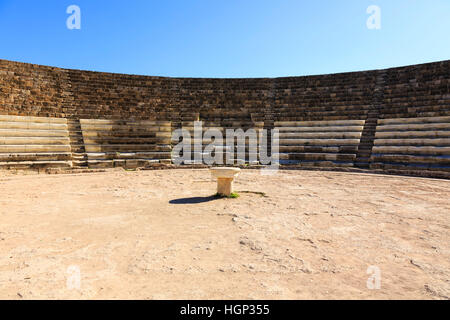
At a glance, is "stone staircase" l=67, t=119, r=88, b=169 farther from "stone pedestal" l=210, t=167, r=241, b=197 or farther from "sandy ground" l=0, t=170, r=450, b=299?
"stone pedestal" l=210, t=167, r=241, b=197

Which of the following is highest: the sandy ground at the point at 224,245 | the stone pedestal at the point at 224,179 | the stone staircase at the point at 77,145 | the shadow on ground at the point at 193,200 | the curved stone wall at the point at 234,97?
the curved stone wall at the point at 234,97

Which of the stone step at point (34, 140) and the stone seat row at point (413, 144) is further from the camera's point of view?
the stone step at point (34, 140)

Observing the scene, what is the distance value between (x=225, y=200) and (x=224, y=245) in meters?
2.48

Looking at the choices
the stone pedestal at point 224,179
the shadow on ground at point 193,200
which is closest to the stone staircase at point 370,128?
the stone pedestal at point 224,179

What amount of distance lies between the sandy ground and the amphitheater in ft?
0.08

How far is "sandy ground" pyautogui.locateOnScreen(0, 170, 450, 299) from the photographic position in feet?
8.23

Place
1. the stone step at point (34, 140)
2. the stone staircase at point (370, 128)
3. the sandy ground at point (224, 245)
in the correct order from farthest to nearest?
the stone staircase at point (370, 128) → the stone step at point (34, 140) → the sandy ground at point (224, 245)

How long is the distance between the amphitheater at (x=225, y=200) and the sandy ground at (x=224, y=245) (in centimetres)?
2

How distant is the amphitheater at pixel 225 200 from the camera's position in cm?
272

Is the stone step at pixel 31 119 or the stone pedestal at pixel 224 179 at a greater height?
the stone step at pixel 31 119

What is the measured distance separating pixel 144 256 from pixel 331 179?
7229 millimetres

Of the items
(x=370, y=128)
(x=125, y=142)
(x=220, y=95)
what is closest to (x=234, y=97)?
(x=220, y=95)

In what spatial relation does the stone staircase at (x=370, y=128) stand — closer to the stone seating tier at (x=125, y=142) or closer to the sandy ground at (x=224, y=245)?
the sandy ground at (x=224, y=245)
